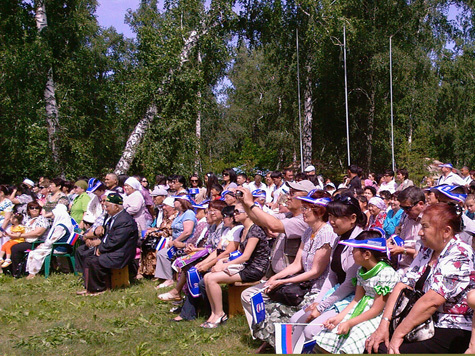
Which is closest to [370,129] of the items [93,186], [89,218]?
[93,186]

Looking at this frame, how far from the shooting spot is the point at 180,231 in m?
7.29

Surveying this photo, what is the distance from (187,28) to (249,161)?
720 centimetres

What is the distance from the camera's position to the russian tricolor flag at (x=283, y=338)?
12.2 ft

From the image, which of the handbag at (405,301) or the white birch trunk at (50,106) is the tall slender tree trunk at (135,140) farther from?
the handbag at (405,301)

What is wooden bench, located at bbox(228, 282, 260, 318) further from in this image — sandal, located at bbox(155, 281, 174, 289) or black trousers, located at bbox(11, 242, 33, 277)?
black trousers, located at bbox(11, 242, 33, 277)

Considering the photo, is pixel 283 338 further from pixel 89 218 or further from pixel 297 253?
pixel 89 218

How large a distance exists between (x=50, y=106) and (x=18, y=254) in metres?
9.13

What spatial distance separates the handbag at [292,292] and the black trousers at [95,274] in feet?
11.4

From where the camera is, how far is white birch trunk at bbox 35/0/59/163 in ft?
54.0

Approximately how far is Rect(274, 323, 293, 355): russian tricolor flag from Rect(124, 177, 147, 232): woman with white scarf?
4.76 m

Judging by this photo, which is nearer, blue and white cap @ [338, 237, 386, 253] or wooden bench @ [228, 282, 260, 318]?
blue and white cap @ [338, 237, 386, 253]

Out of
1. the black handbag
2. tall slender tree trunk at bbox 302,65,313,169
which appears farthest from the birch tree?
the black handbag

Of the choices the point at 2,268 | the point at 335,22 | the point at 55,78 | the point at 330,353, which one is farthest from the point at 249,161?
the point at 330,353

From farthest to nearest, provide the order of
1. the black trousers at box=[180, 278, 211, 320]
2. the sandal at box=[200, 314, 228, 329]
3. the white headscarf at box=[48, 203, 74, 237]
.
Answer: the white headscarf at box=[48, 203, 74, 237], the black trousers at box=[180, 278, 211, 320], the sandal at box=[200, 314, 228, 329]
